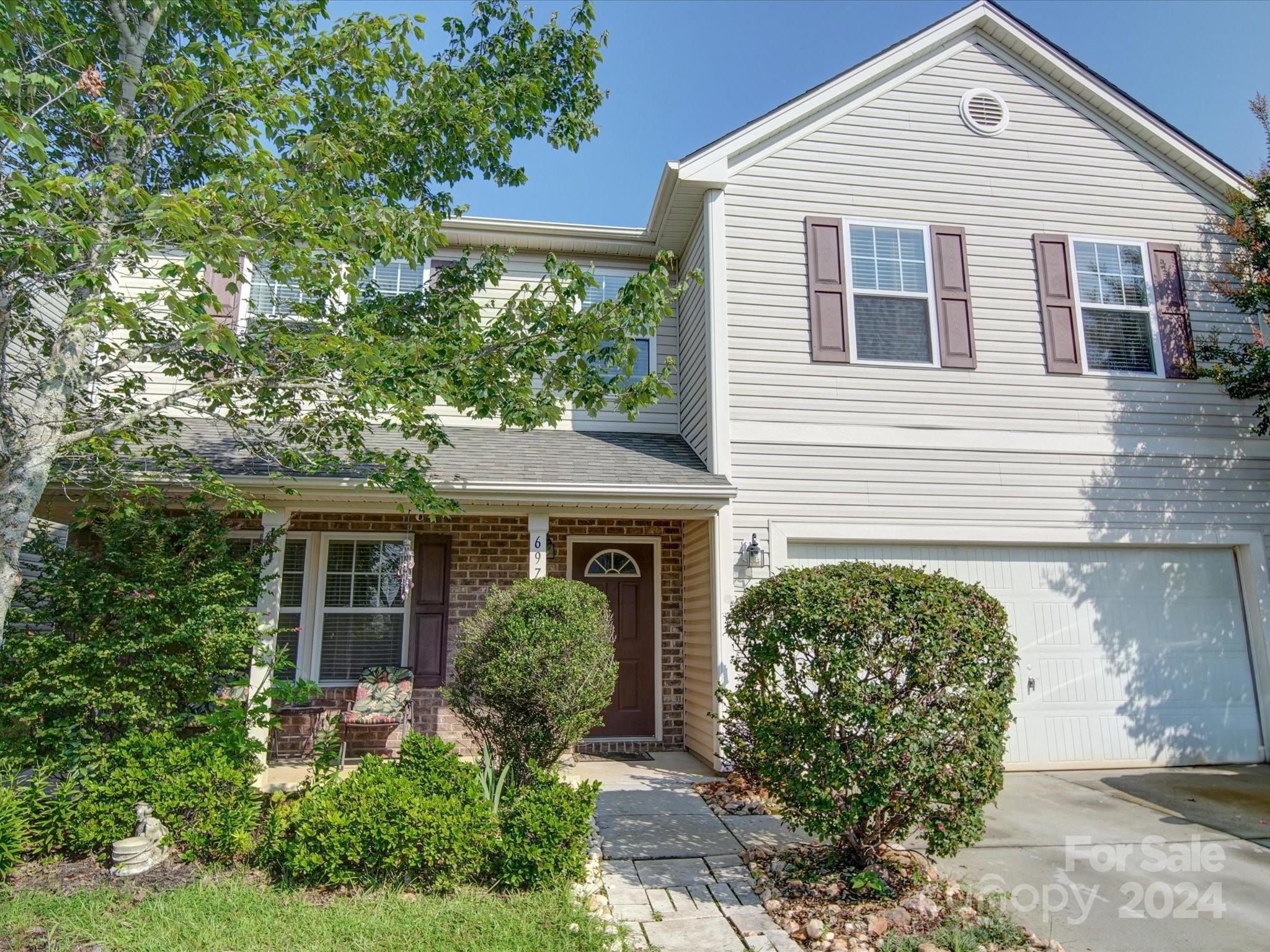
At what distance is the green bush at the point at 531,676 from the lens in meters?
5.26

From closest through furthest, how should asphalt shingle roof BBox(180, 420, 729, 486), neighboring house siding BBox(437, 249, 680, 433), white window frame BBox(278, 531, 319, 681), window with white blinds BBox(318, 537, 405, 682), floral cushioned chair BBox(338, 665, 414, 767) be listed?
1. asphalt shingle roof BBox(180, 420, 729, 486)
2. floral cushioned chair BBox(338, 665, 414, 767)
3. white window frame BBox(278, 531, 319, 681)
4. window with white blinds BBox(318, 537, 405, 682)
5. neighboring house siding BBox(437, 249, 680, 433)

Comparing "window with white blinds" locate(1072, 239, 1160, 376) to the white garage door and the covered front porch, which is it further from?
the covered front porch

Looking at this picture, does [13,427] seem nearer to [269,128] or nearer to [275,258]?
[275,258]

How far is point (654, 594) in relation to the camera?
8469 millimetres

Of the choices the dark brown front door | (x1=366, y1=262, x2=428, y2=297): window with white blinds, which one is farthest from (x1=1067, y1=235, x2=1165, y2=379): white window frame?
(x1=366, y1=262, x2=428, y2=297): window with white blinds

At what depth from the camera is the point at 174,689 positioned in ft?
17.3

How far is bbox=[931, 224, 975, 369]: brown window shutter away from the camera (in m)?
7.84

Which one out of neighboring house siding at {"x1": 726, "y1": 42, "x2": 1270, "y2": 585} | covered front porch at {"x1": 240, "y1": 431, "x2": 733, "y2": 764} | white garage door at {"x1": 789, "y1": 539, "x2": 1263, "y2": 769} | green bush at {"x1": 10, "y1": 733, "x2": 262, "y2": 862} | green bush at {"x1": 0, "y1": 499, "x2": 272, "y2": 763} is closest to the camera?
green bush at {"x1": 10, "y1": 733, "x2": 262, "y2": 862}

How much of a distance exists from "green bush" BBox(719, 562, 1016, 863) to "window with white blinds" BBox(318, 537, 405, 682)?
4.88 metres

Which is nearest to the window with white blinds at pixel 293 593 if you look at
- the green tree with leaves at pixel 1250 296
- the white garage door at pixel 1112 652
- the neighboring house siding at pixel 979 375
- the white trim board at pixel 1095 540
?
the neighboring house siding at pixel 979 375

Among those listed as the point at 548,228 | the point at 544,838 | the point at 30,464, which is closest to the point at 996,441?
the point at 548,228

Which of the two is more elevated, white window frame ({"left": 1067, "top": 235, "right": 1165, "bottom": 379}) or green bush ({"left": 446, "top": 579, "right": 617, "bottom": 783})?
white window frame ({"left": 1067, "top": 235, "right": 1165, "bottom": 379})

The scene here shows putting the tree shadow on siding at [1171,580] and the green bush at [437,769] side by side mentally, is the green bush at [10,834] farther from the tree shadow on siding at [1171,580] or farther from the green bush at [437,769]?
the tree shadow on siding at [1171,580]

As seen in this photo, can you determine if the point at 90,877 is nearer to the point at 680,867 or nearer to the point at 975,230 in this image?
the point at 680,867
